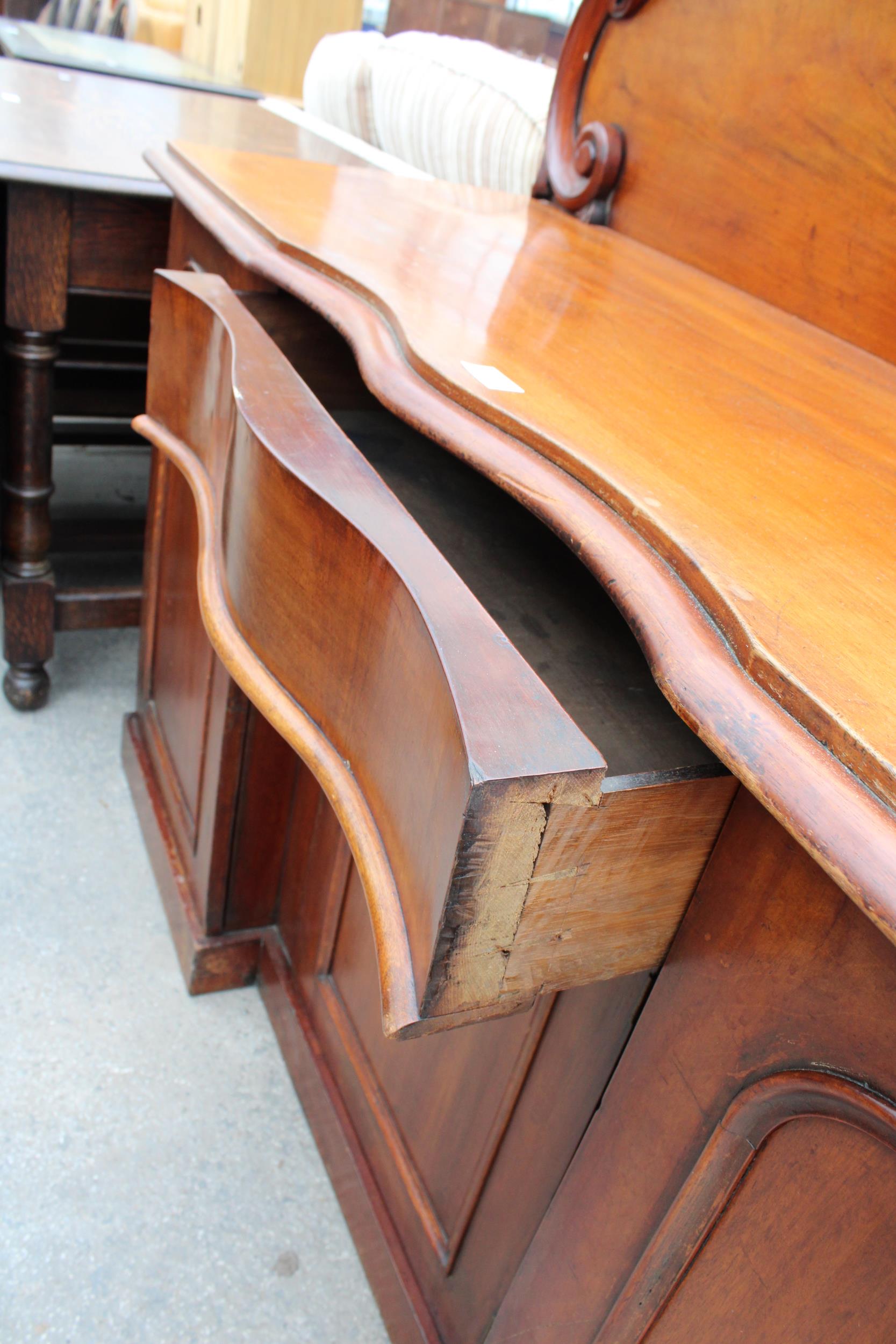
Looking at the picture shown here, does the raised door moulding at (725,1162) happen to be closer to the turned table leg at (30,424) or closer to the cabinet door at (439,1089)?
the cabinet door at (439,1089)

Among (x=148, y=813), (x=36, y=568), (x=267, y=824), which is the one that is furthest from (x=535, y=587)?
(x=36, y=568)

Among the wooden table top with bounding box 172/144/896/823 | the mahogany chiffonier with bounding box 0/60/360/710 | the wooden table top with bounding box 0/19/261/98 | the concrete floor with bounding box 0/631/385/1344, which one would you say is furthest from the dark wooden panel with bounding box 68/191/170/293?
the wooden table top with bounding box 0/19/261/98

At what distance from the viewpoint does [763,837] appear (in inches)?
14.9

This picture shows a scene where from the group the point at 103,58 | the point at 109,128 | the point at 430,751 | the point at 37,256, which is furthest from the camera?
the point at 103,58

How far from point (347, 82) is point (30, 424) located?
3.56 ft

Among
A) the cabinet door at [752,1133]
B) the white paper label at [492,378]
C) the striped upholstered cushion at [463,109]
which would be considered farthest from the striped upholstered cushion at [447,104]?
the cabinet door at [752,1133]

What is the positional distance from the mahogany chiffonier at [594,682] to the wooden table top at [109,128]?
301mm

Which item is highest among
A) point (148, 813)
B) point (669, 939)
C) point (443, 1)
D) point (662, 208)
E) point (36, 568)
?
point (443, 1)

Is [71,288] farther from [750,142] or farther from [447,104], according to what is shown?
[750,142]

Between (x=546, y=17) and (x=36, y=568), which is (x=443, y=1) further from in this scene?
(x=36, y=568)

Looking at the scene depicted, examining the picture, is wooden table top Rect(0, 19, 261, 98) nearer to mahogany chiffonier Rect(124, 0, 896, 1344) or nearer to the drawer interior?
mahogany chiffonier Rect(124, 0, 896, 1344)

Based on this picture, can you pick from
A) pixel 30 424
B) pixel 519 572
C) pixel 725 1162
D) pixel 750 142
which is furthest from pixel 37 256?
pixel 725 1162

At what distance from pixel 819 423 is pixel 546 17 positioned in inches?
233

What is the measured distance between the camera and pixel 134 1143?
0.90 meters
